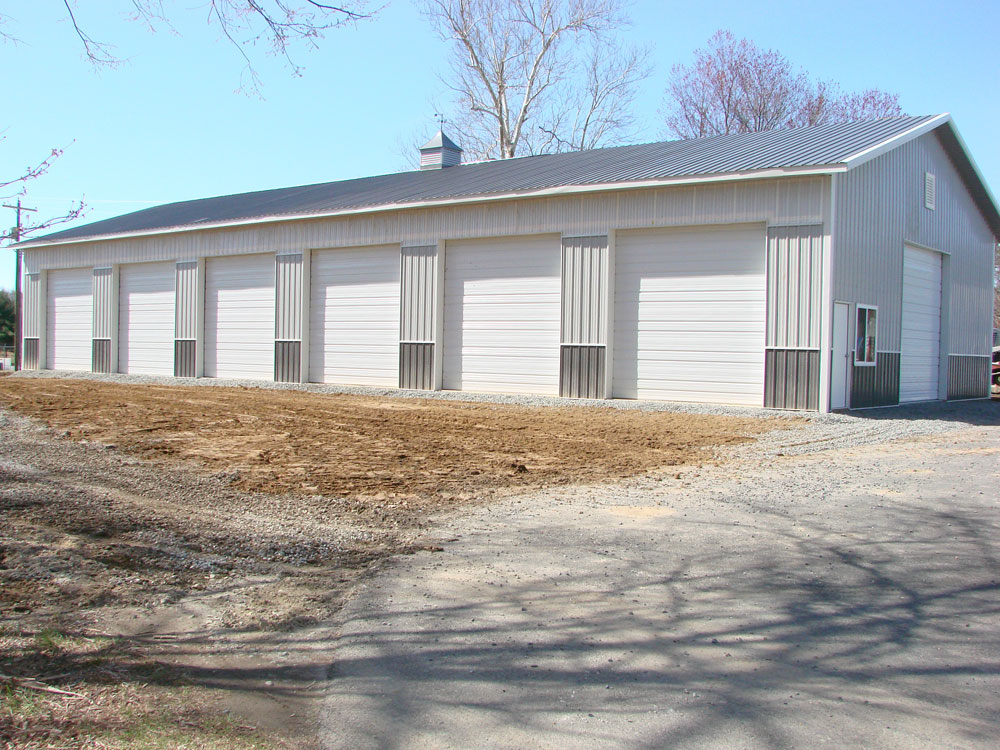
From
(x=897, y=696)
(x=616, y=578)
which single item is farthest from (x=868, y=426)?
(x=897, y=696)

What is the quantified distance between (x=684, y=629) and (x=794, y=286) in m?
12.1

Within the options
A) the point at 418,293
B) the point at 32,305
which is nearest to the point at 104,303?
the point at 32,305

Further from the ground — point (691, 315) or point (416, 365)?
point (691, 315)

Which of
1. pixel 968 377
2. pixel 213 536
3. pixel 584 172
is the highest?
pixel 584 172

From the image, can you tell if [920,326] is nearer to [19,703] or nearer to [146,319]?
[19,703]

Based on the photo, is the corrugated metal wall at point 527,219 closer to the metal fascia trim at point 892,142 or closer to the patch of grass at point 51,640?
the metal fascia trim at point 892,142

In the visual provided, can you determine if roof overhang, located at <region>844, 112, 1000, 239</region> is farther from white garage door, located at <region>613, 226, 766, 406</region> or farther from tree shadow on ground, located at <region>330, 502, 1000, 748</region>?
tree shadow on ground, located at <region>330, 502, 1000, 748</region>

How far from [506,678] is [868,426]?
11.7 metres

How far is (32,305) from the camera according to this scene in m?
28.5

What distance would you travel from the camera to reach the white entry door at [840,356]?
1563 cm

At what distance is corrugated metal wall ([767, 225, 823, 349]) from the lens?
15.0m

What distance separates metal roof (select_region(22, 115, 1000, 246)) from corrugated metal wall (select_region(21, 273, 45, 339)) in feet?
4.41

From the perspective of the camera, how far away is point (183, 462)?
8.60 meters

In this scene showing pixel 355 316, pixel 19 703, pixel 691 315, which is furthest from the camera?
pixel 355 316
